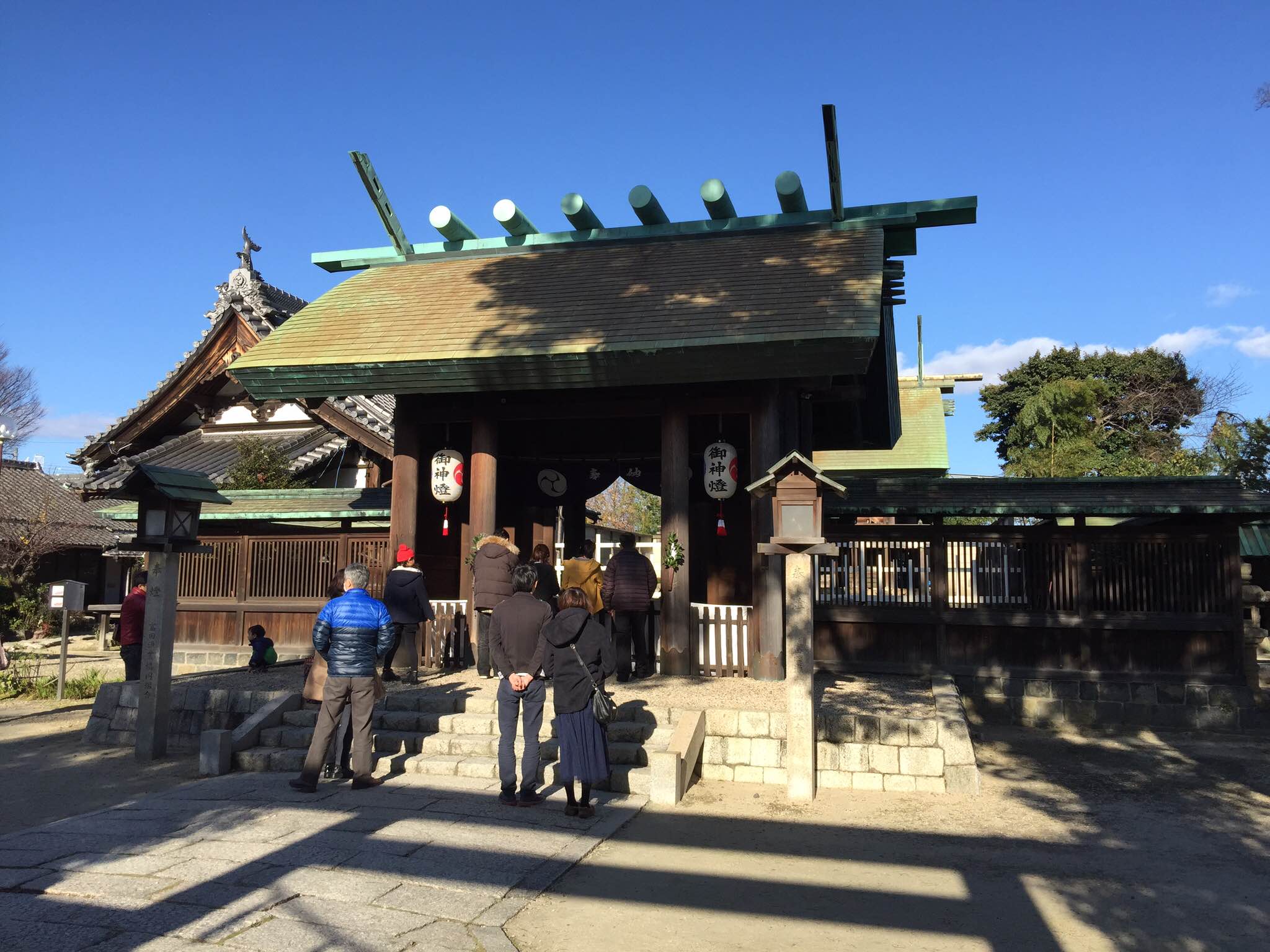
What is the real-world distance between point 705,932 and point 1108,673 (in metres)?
9.55

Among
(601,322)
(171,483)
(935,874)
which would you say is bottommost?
(935,874)

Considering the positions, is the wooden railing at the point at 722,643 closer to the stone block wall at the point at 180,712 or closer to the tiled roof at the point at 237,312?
the stone block wall at the point at 180,712

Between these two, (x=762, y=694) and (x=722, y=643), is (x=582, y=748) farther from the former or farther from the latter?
(x=722, y=643)

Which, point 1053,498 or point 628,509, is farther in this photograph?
point 628,509

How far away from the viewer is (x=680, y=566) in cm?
1147

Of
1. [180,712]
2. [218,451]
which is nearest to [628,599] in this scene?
[180,712]

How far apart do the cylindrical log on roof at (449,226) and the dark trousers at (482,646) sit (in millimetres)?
6841

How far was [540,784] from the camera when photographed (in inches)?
314

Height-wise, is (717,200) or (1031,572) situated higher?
(717,200)

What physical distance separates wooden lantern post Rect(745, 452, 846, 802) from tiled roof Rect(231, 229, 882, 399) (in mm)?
2650

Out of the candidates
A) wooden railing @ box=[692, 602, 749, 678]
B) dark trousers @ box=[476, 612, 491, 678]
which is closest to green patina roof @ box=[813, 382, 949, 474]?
wooden railing @ box=[692, 602, 749, 678]

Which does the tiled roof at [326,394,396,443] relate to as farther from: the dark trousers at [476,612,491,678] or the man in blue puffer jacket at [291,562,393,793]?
the man in blue puffer jacket at [291,562,393,793]

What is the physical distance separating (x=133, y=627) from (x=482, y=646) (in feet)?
15.3

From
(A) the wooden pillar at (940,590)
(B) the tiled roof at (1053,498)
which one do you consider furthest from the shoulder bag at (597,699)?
(A) the wooden pillar at (940,590)
